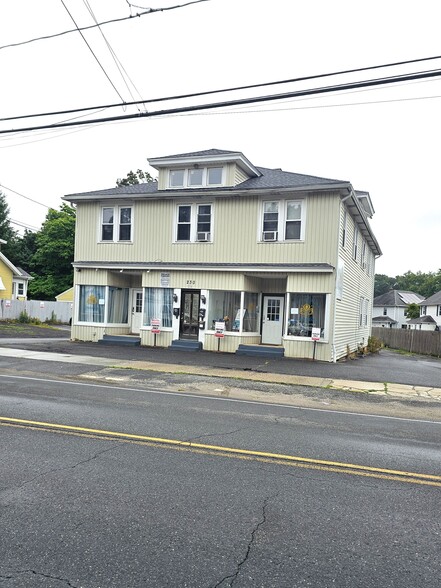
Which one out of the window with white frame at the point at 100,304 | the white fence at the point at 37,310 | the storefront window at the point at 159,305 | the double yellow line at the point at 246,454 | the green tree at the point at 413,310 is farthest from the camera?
the green tree at the point at 413,310

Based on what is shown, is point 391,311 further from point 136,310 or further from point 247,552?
point 247,552

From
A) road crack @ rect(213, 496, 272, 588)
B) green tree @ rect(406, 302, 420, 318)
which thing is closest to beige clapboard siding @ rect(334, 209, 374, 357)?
road crack @ rect(213, 496, 272, 588)

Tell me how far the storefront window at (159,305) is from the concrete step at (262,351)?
367cm

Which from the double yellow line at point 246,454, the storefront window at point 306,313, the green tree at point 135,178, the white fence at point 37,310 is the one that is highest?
the green tree at point 135,178

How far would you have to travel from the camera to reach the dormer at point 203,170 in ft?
65.4

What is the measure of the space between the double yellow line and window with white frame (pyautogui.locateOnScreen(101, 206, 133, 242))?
15437mm

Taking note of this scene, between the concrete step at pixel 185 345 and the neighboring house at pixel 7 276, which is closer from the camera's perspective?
the concrete step at pixel 185 345

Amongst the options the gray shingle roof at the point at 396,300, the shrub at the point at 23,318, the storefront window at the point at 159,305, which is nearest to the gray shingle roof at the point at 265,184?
the storefront window at the point at 159,305

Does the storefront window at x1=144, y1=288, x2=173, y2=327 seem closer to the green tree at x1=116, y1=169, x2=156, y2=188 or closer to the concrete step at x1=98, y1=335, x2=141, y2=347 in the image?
the concrete step at x1=98, y1=335, x2=141, y2=347

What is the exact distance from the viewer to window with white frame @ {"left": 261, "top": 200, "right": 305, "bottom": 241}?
741 inches

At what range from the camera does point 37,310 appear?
36.5 m

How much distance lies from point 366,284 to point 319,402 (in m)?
19.5

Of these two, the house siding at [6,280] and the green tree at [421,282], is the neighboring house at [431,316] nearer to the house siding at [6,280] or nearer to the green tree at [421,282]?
the green tree at [421,282]

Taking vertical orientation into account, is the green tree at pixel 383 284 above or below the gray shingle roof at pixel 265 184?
above
